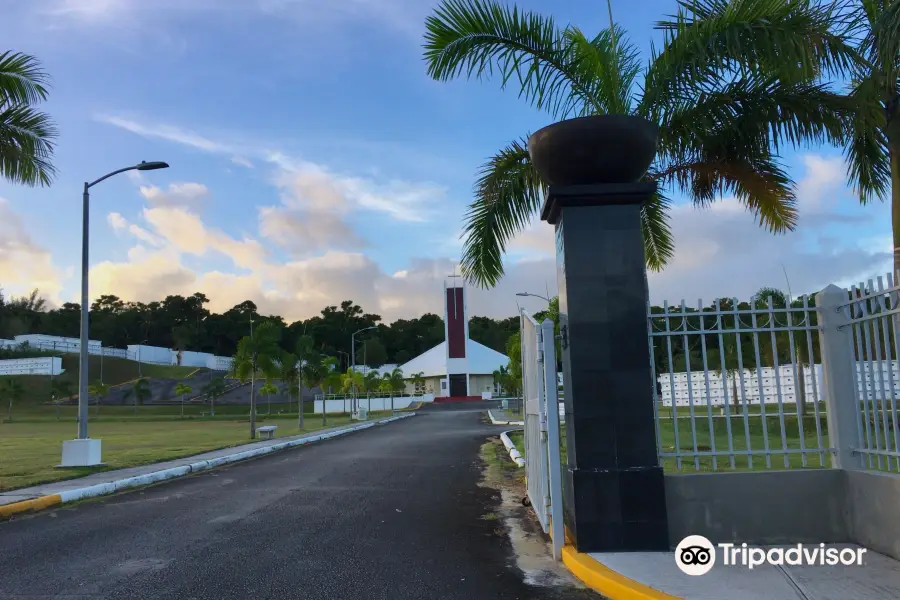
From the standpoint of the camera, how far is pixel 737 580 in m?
5.32

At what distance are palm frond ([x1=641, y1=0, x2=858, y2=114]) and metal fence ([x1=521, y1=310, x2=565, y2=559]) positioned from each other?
3.68 metres

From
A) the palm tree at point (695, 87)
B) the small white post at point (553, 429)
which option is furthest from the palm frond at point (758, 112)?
the small white post at point (553, 429)

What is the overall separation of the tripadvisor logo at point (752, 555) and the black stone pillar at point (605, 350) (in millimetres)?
316

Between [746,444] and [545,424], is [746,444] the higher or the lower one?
the lower one

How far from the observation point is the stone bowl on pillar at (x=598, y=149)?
6602 millimetres

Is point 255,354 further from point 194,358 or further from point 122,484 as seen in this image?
point 194,358

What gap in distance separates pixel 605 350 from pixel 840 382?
2183 mm

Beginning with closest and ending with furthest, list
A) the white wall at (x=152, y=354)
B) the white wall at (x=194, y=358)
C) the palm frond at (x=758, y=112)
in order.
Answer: the palm frond at (x=758, y=112)
the white wall at (x=152, y=354)
the white wall at (x=194, y=358)

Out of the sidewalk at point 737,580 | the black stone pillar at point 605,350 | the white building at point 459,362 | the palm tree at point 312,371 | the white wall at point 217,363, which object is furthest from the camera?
the white wall at point 217,363

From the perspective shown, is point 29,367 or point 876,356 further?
point 29,367

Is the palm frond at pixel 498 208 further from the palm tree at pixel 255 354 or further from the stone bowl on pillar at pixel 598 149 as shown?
the palm tree at pixel 255 354

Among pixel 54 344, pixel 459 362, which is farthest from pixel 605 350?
pixel 54 344

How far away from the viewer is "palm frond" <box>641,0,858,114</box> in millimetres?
7703

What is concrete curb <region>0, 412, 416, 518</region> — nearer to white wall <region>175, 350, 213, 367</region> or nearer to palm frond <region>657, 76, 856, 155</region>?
palm frond <region>657, 76, 856, 155</region>
